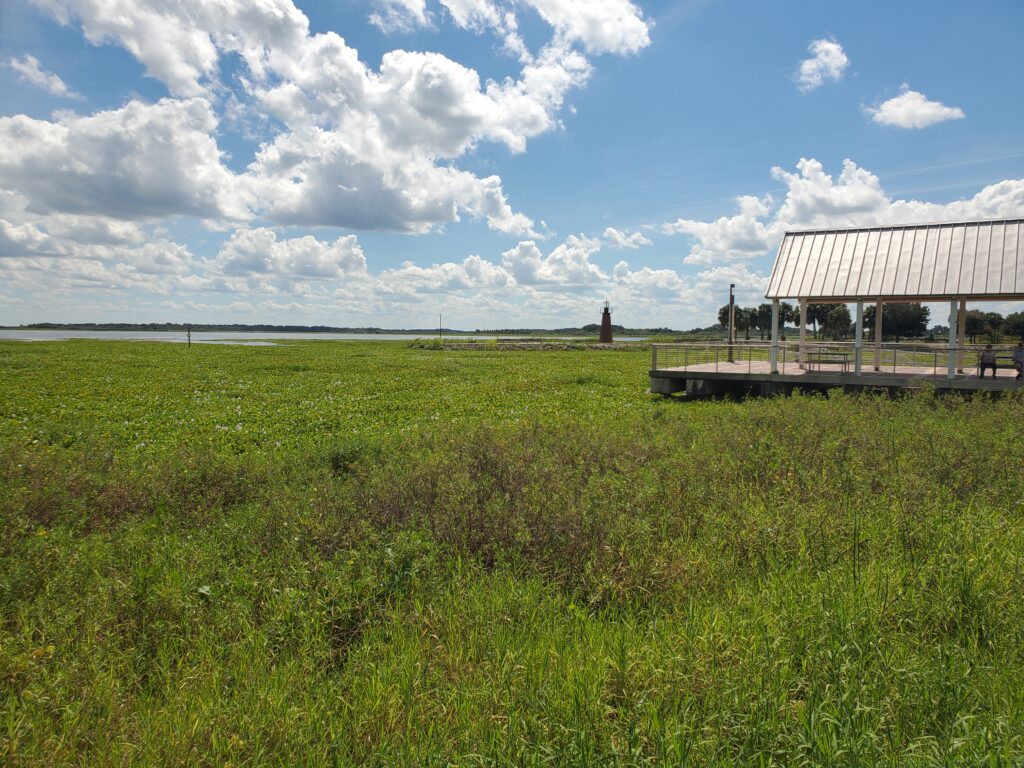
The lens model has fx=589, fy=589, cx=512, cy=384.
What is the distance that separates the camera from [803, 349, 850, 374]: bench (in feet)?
66.7

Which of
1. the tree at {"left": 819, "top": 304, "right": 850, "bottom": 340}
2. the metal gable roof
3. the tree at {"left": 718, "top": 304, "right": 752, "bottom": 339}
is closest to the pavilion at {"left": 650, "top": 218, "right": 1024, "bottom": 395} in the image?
the metal gable roof

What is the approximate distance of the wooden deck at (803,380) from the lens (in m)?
16.4

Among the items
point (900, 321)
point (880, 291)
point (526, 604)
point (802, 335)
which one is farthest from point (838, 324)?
point (526, 604)

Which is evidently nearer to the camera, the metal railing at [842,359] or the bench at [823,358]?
the metal railing at [842,359]

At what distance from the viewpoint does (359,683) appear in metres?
3.87

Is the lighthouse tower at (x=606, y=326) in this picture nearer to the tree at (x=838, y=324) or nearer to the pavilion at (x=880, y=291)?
the tree at (x=838, y=324)

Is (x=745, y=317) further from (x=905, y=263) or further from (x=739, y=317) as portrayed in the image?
(x=905, y=263)

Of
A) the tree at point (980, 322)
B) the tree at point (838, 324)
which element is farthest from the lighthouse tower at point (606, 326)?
the tree at point (980, 322)

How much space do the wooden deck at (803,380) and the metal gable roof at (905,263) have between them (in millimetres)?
2616

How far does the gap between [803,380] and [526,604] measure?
A: 636 inches

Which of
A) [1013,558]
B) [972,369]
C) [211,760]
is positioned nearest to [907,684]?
[1013,558]

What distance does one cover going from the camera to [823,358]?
21.1 m

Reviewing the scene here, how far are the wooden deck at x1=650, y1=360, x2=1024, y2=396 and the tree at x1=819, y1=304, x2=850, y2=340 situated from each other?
79.2 m

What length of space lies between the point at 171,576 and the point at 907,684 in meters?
5.82
